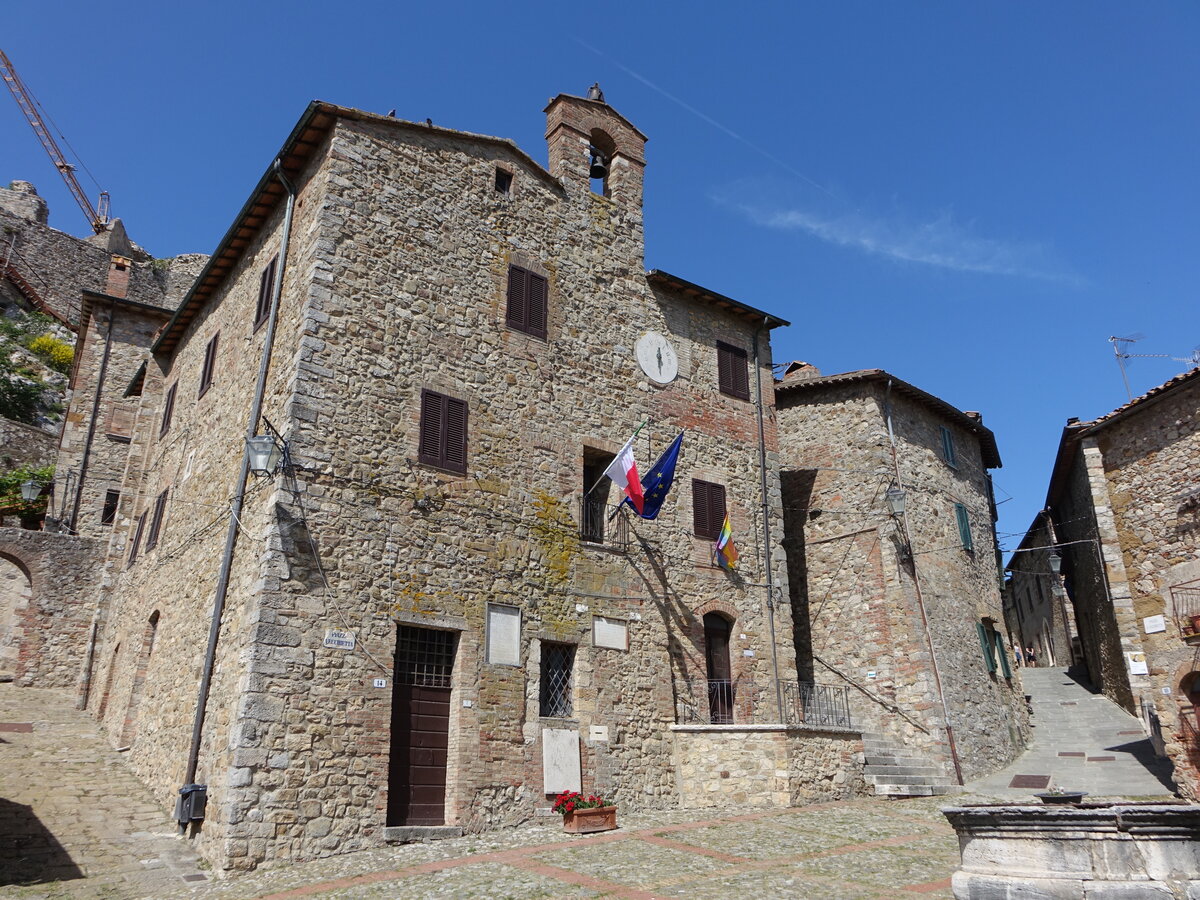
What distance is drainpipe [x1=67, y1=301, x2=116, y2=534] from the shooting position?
2405cm

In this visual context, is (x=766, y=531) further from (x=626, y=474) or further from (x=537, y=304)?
(x=537, y=304)

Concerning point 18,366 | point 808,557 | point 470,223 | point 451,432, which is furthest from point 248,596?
point 18,366

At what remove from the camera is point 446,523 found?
12906 mm

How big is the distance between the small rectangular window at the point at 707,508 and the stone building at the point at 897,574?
157 inches

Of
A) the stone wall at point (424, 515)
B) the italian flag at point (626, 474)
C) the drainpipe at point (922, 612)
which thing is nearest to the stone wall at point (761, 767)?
the stone wall at point (424, 515)

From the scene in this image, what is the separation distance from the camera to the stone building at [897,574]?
17.6 m

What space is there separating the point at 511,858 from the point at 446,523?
480 centimetres

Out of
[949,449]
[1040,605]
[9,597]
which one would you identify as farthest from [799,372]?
[9,597]

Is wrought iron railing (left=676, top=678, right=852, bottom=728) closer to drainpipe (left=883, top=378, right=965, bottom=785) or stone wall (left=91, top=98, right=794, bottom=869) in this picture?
Result: stone wall (left=91, top=98, right=794, bottom=869)

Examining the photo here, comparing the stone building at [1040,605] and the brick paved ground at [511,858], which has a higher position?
the stone building at [1040,605]

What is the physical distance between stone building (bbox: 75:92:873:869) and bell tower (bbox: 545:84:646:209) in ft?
0.24

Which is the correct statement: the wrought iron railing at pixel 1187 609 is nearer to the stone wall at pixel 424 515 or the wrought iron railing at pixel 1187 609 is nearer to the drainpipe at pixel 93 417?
the stone wall at pixel 424 515

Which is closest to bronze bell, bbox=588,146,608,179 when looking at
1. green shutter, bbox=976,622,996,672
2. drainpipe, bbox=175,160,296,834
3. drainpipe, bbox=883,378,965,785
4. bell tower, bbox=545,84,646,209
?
bell tower, bbox=545,84,646,209

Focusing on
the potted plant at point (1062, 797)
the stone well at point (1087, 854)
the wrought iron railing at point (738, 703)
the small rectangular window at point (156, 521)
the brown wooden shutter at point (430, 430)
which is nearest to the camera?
the stone well at point (1087, 854)
